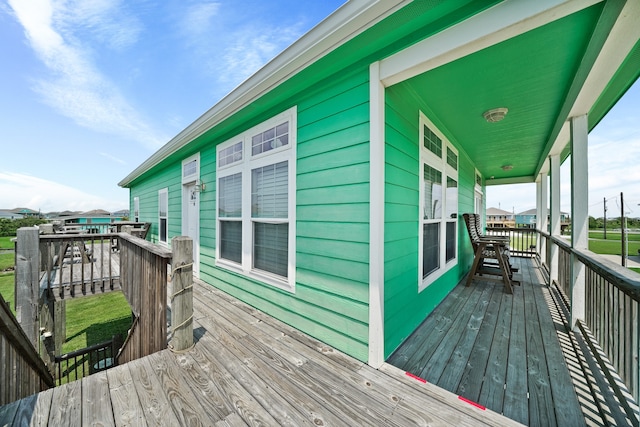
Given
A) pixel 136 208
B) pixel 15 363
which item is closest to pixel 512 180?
pixel 15 363

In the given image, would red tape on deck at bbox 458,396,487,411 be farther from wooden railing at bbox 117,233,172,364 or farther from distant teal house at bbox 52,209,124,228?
distant teal house at bbox 52,209,124,228

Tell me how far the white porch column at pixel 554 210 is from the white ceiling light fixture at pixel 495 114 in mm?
2151

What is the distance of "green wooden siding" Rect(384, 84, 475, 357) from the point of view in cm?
198

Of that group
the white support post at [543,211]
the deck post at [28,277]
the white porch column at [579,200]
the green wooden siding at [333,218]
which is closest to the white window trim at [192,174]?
the deck post at [28,277]

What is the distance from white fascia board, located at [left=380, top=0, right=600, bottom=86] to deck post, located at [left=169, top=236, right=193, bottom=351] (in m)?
2.17

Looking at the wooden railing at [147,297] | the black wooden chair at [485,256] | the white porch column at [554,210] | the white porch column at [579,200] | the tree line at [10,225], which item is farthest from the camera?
the tree line at [10,225]

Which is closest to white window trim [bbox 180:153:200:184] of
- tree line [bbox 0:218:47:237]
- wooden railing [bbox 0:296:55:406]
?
wooden railing [bbox 0:296:55:406]

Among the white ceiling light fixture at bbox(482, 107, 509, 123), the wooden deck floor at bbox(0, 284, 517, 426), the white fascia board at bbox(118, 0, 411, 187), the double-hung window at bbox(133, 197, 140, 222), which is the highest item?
the white fascia board at bbox(118, 0, 411, 187)

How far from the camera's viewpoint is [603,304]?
1.95 m

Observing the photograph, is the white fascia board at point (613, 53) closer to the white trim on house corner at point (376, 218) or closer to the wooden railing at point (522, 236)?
the white trim on house corner at point (376, 218)

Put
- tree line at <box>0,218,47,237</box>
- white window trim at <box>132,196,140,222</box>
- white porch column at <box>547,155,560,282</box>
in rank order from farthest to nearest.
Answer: tree line at <box>0,218,47,237</box>, white window trim at <box>132,196,140,222</box>, white porch column at <box>547,155,560,282</box>

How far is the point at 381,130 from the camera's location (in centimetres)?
183

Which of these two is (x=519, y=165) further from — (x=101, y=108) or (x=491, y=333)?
(x=101, y=108)

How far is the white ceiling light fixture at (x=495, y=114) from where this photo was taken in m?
2.63
